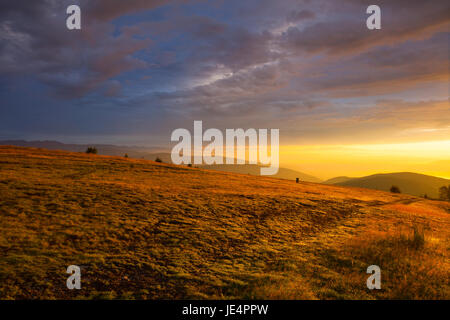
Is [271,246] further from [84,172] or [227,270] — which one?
[84,172]

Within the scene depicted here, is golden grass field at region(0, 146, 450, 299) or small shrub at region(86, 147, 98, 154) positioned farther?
small shrub at region(86, 147, 98, 154)

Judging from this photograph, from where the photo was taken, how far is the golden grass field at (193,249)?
37.0 feet

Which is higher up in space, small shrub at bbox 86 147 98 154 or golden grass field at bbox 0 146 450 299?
small shrub at bbox 86 147 98 154

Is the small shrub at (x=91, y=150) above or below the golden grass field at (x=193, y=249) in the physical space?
above

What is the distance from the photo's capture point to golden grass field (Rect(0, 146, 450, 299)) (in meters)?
11.3

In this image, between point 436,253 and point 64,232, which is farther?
point 436,253

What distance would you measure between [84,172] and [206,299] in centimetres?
3778

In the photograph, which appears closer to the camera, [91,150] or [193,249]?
[193,249]

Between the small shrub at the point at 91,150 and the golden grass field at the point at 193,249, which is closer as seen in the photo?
the golden grass field at the point at 193,249

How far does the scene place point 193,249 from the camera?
15852 mm

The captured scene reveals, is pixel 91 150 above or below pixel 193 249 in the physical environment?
above

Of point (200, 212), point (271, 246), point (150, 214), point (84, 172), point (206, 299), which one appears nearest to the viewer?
point (206, 299)

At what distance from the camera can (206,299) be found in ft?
33.9
